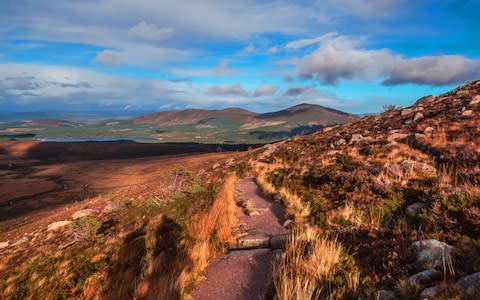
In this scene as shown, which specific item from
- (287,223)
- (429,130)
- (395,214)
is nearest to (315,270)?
(287,223)

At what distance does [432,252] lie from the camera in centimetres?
482

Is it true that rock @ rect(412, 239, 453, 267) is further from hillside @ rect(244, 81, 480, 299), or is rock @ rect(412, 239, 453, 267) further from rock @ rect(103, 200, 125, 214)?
rock @ rect(103, 200, 125, 214)

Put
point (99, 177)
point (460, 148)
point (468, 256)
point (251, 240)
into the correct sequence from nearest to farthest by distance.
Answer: point (468, 256), point (251, 240), point (460, 148), point (99, 177)

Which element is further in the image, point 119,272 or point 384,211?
point 384,211

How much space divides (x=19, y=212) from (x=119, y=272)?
3021 cm

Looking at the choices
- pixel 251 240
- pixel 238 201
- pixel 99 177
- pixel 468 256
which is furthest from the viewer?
pixel 99 177

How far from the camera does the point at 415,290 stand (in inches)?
157

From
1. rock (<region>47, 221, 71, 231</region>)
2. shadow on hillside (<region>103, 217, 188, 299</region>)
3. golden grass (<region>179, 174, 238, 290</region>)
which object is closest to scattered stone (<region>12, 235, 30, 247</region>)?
rock (<region>47, 221, 71, 231</region>)

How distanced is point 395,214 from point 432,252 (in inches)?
129

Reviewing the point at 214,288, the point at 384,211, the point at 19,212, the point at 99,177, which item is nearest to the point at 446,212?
the point at 384,211

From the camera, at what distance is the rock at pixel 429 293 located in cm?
369

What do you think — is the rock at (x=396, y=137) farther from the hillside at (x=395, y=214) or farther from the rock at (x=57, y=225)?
the rock at (x=57, y=225)

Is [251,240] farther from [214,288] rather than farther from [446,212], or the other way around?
[446,212]

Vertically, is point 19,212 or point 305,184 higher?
point 305,184
